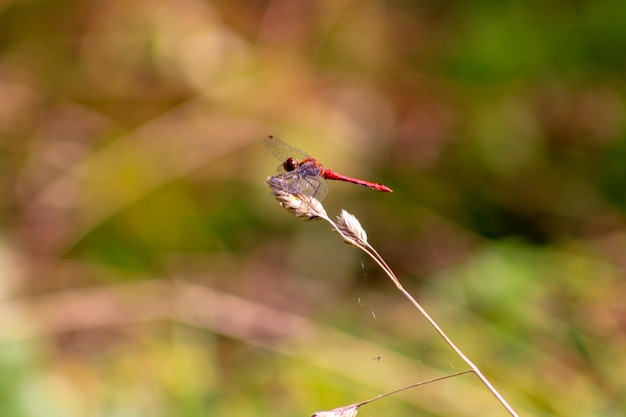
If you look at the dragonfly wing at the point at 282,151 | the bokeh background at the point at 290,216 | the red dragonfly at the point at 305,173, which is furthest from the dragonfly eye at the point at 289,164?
the bokeh background at the point at 290,216

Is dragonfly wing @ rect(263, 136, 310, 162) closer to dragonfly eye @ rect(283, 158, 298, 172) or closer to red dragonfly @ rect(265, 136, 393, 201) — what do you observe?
red dragonfly @ rect(265, 136, 393, 201)

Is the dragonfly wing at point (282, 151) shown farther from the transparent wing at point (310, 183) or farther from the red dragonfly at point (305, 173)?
the transparent wing at point (310, 183)

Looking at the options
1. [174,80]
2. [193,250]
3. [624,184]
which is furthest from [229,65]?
[624,184]

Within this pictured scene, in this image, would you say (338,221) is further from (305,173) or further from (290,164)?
(290,164)

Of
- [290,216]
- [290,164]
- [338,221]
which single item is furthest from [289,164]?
[290,216]

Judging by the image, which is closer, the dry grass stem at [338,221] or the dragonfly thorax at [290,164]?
the dry grass stem at [338,221]

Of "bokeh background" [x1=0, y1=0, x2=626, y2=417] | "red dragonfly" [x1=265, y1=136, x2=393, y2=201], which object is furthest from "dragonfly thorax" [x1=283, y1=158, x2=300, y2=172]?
"bokeh background" [x1=0, y1=0, x2=626, y2=417]
